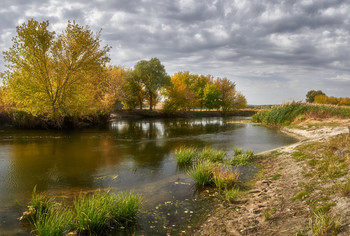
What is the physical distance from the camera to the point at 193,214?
7059 millimetres

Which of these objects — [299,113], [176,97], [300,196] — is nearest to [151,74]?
[176,97]

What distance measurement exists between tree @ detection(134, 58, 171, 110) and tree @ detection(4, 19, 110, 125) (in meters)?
29.7

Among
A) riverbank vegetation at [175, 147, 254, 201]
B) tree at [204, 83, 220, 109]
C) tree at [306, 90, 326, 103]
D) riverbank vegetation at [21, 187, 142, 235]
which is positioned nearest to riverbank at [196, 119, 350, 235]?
riverbank vegetation at [175, 147, 254, 201]

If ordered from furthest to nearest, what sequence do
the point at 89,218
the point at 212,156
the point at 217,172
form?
the point at 212,156 < the point at 217,172 < the point at 89,218

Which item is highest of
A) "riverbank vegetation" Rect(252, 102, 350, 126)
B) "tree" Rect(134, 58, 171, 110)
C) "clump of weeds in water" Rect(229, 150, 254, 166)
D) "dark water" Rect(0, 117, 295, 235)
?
"tree" Rect(134, 58, 171, 110)

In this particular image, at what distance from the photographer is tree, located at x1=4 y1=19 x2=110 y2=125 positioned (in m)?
26.3

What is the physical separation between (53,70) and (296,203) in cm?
3044

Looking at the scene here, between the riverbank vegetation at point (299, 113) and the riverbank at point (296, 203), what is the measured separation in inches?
850

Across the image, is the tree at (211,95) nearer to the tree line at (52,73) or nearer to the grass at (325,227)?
the tree line at (52,73)

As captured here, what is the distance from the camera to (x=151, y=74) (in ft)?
205

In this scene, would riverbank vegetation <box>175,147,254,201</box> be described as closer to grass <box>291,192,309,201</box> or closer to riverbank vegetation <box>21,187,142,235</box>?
grass <box>291,192,309,201</box>

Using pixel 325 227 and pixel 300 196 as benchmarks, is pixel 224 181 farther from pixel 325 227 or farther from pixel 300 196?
pixel 325 227

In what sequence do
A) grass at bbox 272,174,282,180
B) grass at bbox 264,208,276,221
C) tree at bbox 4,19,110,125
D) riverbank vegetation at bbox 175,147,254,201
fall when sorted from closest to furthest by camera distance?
1. grass at bbox 264,208,276,221
2. riverbank vegetation at bbox 175,147,254,201
3. grass at bbox 272,174,282,180
4. tree at bbox 4,19,110,125

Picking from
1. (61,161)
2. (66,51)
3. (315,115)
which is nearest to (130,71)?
(66,51)
